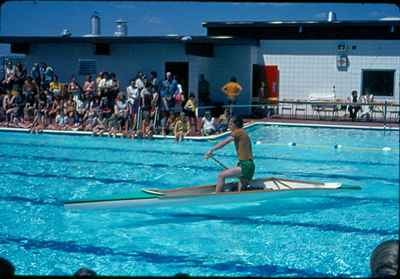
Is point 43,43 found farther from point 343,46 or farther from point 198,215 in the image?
point 198,215

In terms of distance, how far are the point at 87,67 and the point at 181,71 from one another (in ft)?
11.9

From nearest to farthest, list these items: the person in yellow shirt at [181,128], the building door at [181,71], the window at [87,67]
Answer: the person in yellow shirt at [181,128]
the building door at [181,71]
the window at [87,67]

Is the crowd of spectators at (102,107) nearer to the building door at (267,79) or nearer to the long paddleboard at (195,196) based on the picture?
the building door at (267,79)

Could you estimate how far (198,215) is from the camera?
8.12 meters

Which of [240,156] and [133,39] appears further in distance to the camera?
[133,39]

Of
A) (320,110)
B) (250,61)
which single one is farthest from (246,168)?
(250,61)

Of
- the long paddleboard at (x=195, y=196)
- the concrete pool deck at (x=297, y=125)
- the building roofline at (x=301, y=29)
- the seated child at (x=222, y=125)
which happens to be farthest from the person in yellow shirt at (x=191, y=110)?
Answer: the long paddleboard at (x=195, y=196)

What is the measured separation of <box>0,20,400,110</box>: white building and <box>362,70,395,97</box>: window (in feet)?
0.12

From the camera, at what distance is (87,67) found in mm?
21547

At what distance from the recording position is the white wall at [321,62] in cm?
2081

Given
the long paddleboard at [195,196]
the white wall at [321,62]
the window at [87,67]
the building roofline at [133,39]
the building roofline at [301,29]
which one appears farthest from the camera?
the window at [87,67]

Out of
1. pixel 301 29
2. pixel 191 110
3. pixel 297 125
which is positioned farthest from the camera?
pixel 301 29

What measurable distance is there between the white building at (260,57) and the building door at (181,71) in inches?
1.5

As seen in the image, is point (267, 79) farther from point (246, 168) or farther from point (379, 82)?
point (246, 168)
